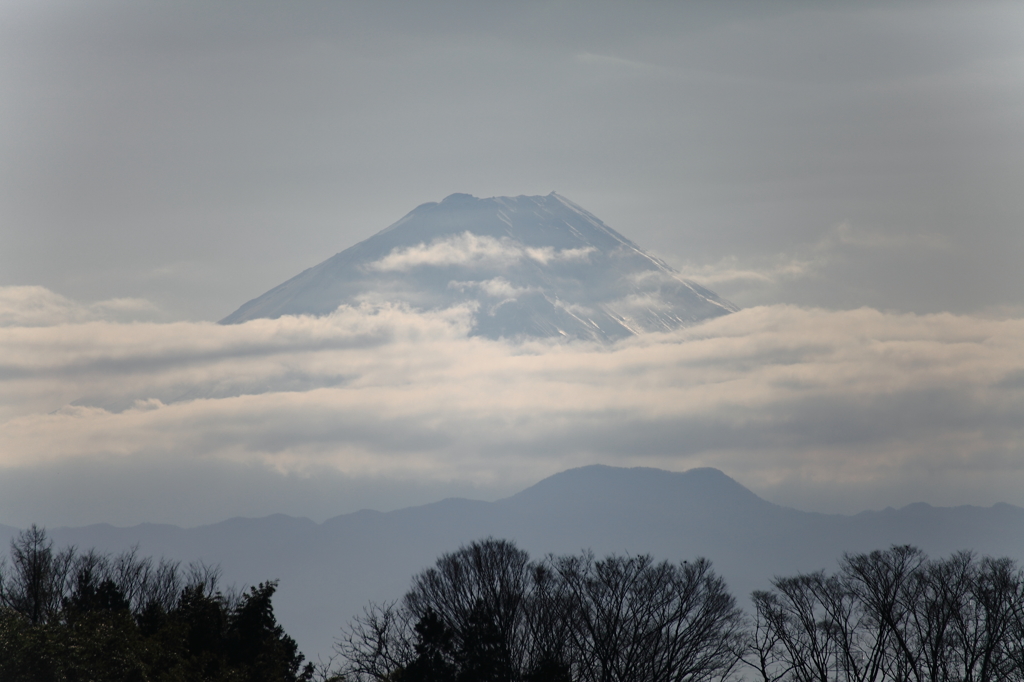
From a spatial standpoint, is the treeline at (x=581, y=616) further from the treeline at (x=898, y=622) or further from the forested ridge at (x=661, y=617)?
the treeline at (x=898, y=622)

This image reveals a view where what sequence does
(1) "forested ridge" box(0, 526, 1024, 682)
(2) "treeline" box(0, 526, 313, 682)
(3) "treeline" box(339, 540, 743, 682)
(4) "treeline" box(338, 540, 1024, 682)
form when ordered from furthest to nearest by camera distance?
(3) "treeline" box(339, 540, 743, 682) < (4) "treeline" box(338, 540, 1024, 682) < (1) "forested ridge" box(0, 526, 1024, 682) < (2) "treeline" box(0, 526, 313, 682)

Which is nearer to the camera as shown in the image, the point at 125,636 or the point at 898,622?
the point at 125,636

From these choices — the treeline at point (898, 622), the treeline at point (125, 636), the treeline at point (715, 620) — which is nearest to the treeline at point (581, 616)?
the treeline at point (715, 620)

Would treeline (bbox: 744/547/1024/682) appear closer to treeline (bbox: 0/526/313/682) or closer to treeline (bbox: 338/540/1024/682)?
treeline (bbox: 338/540/1024/682)

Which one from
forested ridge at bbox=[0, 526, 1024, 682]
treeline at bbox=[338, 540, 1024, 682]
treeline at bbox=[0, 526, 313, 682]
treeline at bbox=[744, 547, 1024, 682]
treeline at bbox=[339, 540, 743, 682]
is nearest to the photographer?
treeline at bbox=[0, 526, 313, 682]

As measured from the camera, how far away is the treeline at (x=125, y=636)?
2506cm

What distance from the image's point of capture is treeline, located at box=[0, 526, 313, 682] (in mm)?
25062

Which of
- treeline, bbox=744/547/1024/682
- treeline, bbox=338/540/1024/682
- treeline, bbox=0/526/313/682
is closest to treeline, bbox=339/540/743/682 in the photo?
treeline, bbox=338/540/1024/682

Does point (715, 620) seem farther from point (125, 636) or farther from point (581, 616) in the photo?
point (125, 636)

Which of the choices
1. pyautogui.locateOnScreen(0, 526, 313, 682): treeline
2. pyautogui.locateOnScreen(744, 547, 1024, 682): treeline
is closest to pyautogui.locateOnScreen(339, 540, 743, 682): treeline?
pyautogui.locateOnScreen(744, 547, 1024, 682): treeline

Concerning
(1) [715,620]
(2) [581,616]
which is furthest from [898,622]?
(2) [581,616]

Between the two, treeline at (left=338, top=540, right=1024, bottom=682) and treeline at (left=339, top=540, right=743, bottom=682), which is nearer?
treeline at (left=338, top=540, right=1024, bottom=682)

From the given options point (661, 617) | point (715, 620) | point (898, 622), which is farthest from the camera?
point (661, 617)

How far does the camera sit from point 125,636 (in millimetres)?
29781
